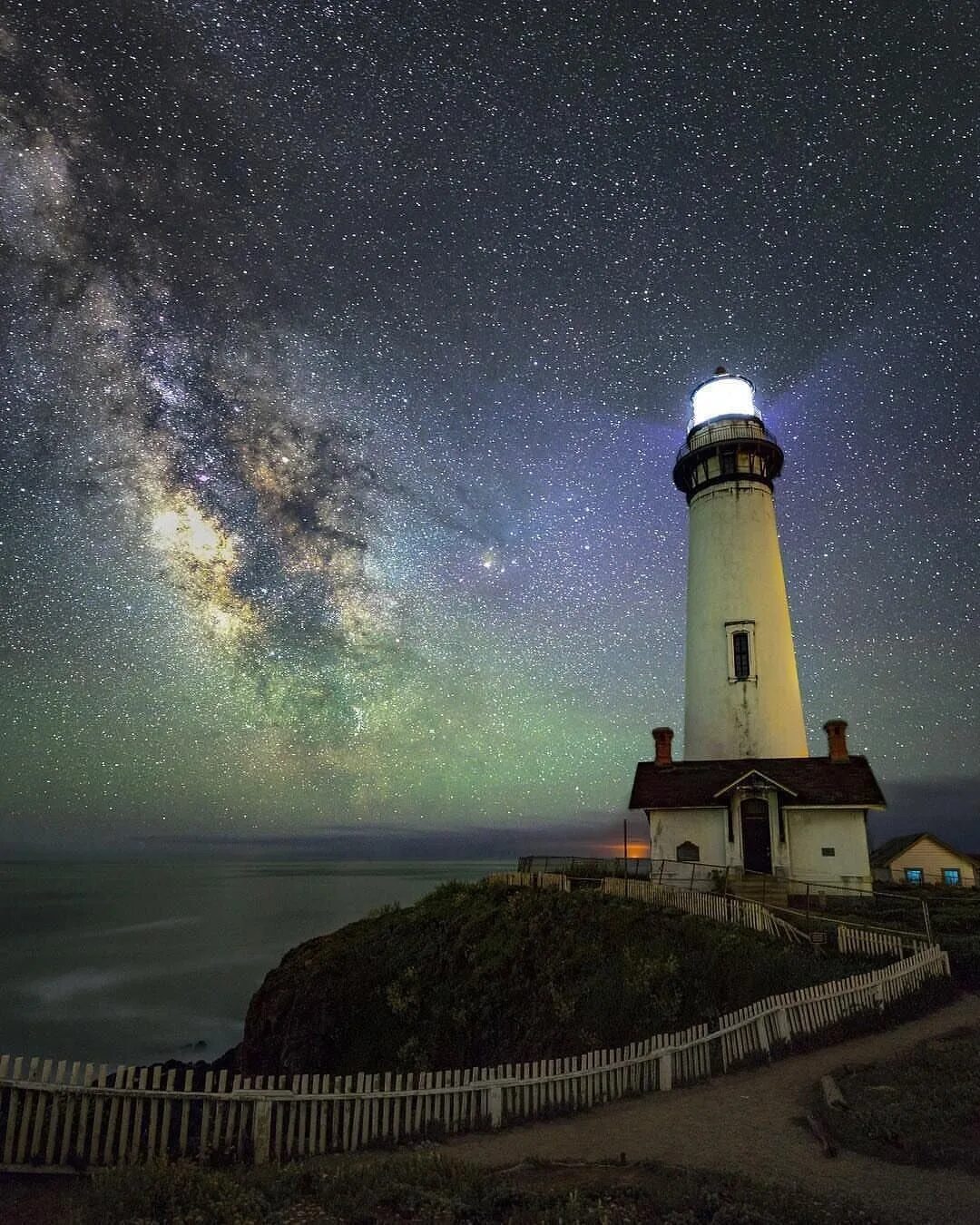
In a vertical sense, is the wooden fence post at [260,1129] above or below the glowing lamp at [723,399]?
below

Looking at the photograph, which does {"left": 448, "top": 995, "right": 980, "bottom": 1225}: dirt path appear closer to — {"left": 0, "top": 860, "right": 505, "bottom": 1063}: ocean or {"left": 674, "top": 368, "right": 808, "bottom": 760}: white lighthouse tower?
{"left": 674, "top": 368, "right": 808, "bottom": 760}: white lighthouse tower

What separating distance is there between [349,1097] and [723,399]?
33.4 meters

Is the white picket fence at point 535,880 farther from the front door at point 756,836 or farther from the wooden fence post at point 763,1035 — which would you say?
the wooden fence post at point 763,1035

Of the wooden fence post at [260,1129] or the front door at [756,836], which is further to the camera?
the front door at [756,836]

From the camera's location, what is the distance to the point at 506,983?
66.3 feet

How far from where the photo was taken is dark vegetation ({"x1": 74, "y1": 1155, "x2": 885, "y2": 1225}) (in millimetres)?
6602

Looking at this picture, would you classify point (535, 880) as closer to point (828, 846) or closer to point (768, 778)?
point (768, 778)

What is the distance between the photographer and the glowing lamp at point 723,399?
35.4 metres

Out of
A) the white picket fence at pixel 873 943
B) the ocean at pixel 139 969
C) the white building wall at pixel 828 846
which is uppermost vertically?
the white building wall at pixel 828 846

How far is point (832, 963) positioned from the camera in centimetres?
1716

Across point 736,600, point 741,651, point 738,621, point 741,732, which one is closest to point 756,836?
point 741,732

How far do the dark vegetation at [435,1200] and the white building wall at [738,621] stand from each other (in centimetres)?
2401

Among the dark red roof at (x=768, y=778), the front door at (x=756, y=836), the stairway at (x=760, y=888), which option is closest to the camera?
the stairway at (x=760, y=888)

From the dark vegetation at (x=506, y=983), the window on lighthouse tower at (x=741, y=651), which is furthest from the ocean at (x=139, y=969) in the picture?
the window on lighthouse tower at (x=741, y=651)
